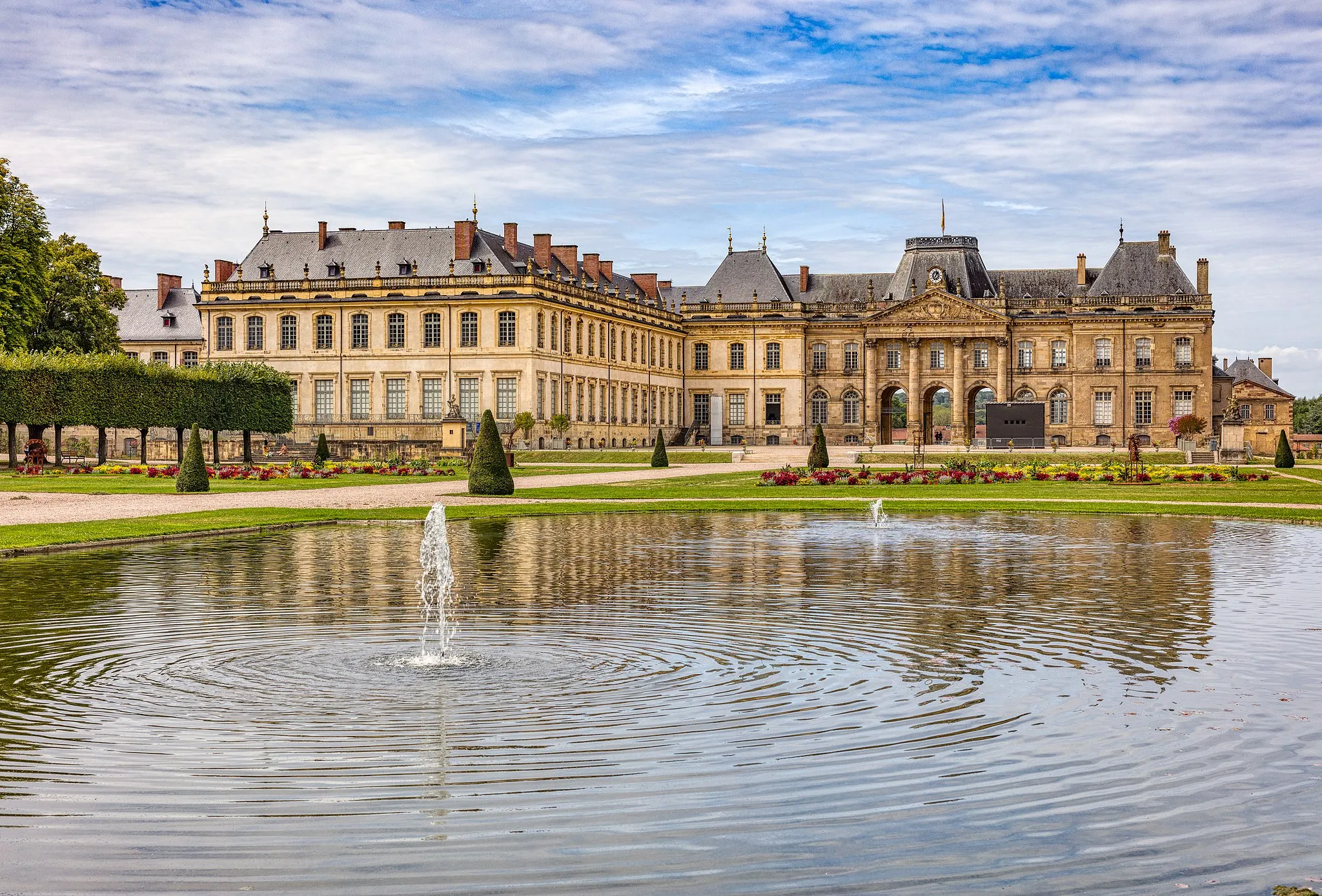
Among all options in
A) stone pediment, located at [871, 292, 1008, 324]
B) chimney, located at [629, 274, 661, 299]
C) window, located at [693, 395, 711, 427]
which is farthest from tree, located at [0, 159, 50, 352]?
stone pediment, located at [871, 292, 1008, 324]

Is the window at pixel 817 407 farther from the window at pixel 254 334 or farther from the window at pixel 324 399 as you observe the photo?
the window at pixel 254 334

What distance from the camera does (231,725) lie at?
27.0 ft

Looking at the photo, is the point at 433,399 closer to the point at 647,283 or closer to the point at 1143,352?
the point at 647,283

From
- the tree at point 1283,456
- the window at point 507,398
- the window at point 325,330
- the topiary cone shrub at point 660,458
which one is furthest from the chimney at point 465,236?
the tree at point 1283,456

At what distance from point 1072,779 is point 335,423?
230 feet

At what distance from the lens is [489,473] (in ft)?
105

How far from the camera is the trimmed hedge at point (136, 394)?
47.2 metres

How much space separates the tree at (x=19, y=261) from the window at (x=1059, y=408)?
57.8 m

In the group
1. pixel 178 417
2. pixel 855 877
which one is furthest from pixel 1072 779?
pixel 178 417

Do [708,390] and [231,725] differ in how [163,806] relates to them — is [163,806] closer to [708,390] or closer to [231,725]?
[231,725]

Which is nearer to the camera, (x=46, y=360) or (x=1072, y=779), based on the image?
(x=1072, y=779)

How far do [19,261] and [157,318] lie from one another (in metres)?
36.0

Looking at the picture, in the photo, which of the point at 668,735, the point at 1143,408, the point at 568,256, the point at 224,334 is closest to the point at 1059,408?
the point at 1143,408

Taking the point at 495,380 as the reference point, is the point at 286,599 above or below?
below
